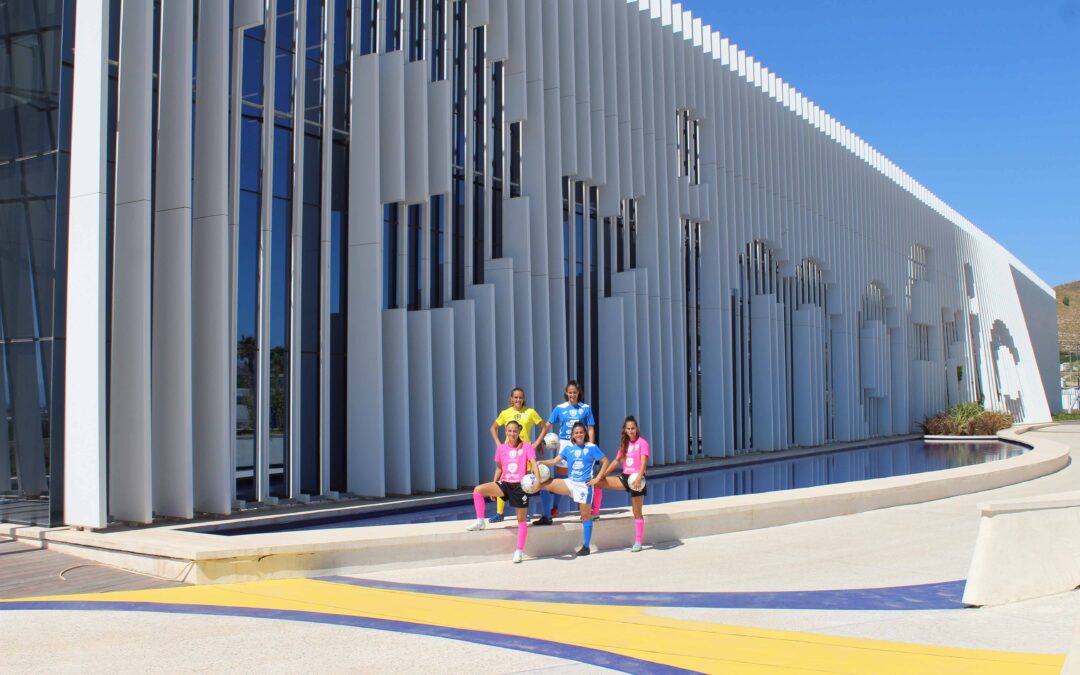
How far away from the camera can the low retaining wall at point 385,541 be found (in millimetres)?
8875

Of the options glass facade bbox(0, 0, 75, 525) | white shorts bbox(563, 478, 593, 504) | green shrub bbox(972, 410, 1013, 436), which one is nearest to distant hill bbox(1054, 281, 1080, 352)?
green shrub bbox(972, 410, 1013, 436)

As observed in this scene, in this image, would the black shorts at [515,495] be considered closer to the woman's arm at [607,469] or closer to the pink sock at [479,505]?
the pink sock at [479,505]

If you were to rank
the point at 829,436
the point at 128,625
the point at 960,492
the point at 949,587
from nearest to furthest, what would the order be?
the point at 128,625 → the point at 949,587 → the point at 960,492 → the point at 829,436

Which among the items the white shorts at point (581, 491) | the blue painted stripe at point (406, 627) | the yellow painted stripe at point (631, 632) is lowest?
the yellow painted stripe at point (631, 632)

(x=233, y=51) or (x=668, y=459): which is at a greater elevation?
(x=233, y=51)

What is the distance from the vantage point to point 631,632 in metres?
6.89

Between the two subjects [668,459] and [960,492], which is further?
[668,459]

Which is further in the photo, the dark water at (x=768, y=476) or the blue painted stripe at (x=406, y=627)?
the dark water at (x=768, y=476)

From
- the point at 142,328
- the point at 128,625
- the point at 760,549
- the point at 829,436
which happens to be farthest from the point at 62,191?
the point at 829,436

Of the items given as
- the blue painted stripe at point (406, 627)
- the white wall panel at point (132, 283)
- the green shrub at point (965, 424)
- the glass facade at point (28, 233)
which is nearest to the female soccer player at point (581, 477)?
the blue painted stripe at point (406, 627)

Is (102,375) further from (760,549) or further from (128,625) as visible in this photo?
(760,549)

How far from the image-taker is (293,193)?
48.8 feet

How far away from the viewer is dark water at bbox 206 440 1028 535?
43.3 ft

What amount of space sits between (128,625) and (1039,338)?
71.6 metres
